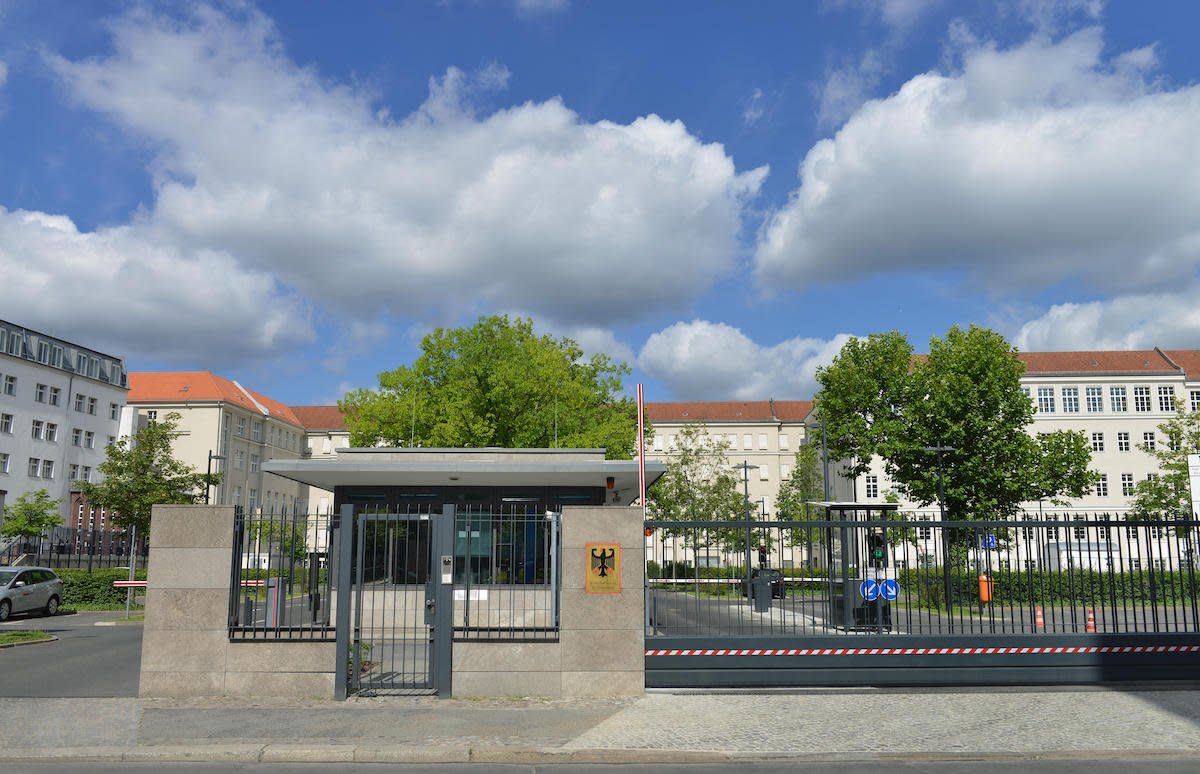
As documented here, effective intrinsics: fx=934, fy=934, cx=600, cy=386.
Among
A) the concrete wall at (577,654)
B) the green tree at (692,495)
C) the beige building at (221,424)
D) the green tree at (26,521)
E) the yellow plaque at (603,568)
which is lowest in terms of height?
the concrete wall at (577,654)

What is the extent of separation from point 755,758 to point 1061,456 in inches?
1679

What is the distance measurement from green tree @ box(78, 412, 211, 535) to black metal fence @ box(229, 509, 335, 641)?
2633cm

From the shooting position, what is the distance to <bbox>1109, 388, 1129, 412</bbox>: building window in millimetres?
78938

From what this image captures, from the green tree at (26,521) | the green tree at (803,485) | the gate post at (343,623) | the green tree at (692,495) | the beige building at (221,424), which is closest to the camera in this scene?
the gate post at (343,623)

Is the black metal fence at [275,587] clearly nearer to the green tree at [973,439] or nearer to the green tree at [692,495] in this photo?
the green tree at [973,439]

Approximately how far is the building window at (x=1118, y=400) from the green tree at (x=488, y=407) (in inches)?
2037

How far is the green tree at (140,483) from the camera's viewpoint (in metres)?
37.0

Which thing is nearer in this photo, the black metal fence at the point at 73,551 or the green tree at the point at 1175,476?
the black metal fence at the point at 73,551

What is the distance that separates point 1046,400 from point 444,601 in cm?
7846

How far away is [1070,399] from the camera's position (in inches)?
3137

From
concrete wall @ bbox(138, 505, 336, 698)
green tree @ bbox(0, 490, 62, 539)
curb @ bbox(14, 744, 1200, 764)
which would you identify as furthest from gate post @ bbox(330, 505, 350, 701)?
green tree @ bbox(0, 490, 62, 539)

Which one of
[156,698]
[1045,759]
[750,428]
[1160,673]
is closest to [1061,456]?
[1160,673]

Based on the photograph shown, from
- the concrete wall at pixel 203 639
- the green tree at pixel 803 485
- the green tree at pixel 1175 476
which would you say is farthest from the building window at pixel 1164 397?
the concrete wall at pixel 203 639

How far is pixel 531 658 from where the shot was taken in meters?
12.3
